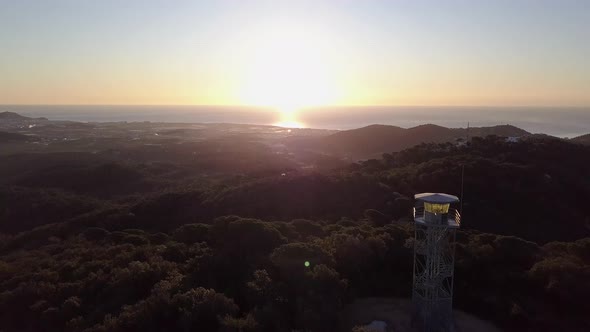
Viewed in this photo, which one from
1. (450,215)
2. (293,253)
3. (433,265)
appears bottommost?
(293,253)

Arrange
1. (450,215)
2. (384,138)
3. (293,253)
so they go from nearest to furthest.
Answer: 1. (450,215)
2. (293,253)
3. (384,138)

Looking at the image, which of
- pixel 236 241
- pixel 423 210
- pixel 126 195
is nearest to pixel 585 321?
pixel 423 210

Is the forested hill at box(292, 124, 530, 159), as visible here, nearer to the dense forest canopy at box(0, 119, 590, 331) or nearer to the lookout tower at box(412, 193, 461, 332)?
the dense forest canopy at box(0, 119, 590, 331)

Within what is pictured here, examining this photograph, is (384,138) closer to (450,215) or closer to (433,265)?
(450,215)

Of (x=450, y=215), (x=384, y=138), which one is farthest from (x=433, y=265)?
(x=384, y=138)

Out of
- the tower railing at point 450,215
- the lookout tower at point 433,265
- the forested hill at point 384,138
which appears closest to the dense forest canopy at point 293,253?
the lookout tower at point 433,265

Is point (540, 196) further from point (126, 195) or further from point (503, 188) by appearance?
point (126, 195)

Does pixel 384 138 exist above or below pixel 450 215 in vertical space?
below

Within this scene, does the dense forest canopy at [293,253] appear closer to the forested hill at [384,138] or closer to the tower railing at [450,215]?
the tower railing at [450,215]
